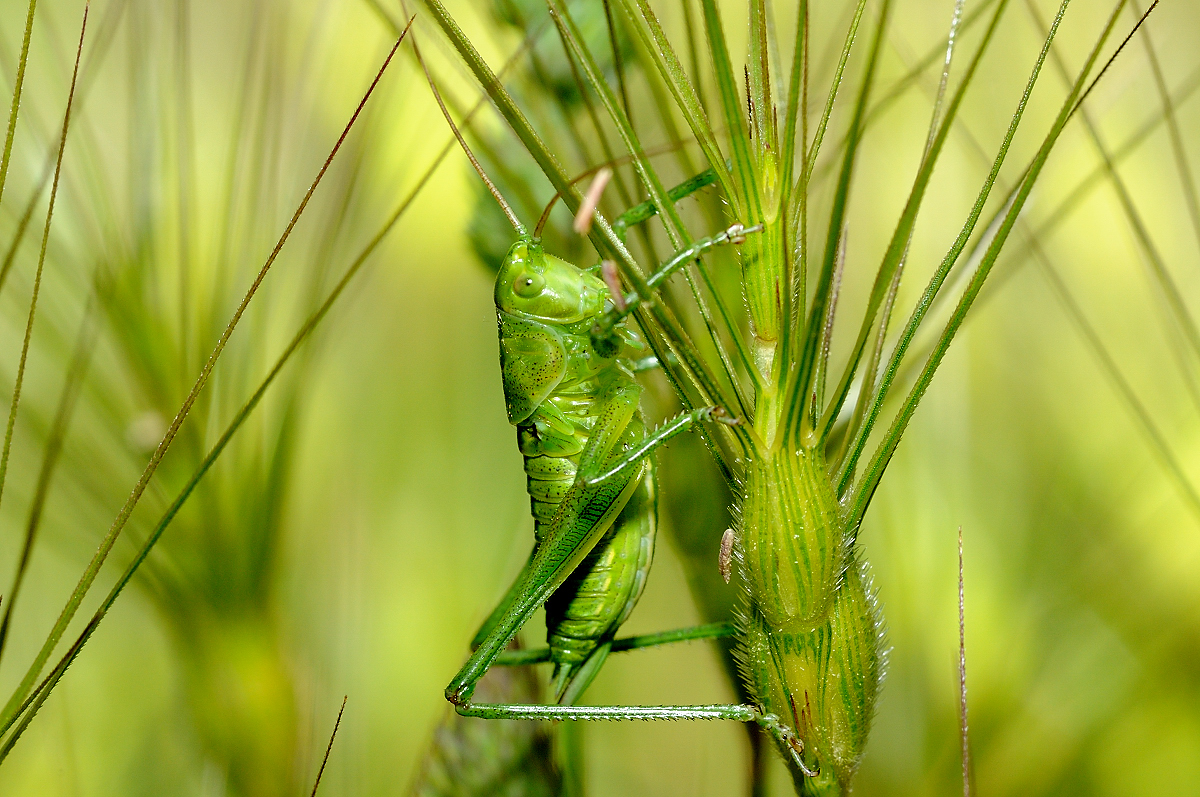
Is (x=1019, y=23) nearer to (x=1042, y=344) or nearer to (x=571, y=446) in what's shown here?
(x=1042, y=344)

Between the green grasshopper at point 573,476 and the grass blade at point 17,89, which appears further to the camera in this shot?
the green grasshopper at point 573,476

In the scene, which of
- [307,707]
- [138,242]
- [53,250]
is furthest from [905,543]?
[53,250]

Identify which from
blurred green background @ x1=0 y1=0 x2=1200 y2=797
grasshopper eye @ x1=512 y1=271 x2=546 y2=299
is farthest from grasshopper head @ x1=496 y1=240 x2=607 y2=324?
blurred green background @ x1=0 y1=0 x2=1200 y2=797

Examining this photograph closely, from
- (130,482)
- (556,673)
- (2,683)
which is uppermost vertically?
(130,482)

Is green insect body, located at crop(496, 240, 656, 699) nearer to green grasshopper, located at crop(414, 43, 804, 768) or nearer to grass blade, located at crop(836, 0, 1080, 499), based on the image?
green grasshopper, located at crop(414, 43, 804, 768)

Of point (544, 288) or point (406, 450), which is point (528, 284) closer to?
point (544, 288)

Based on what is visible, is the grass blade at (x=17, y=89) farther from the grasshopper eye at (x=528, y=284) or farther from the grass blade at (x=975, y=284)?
the grass blade at (x=975, y=284)

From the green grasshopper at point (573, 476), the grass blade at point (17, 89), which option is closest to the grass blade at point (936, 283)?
the green grasshopper at point (573, 476)

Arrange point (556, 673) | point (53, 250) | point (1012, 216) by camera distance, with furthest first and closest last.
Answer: point (53, 250), point (556, 673), point (1012, 216)
